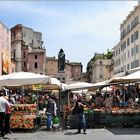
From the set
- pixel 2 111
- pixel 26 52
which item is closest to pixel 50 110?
pixel 2 111

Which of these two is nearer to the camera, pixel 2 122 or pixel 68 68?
pixel 2 122

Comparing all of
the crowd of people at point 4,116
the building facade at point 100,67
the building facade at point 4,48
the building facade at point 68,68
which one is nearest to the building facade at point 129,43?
the building facade at point 4,48

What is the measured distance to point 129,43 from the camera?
84.9 meters

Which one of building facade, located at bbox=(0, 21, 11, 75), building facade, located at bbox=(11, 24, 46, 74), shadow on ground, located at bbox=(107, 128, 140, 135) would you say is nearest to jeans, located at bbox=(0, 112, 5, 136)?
shadow on ground, located at bbox=(107, 128, 140, 135)

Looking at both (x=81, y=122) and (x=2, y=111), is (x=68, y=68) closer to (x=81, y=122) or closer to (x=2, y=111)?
(x=81, y=122)

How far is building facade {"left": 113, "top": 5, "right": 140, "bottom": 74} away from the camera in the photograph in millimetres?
76938

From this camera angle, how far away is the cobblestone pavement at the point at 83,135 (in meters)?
18.2

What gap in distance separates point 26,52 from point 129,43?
135 ft

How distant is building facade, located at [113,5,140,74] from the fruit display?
5570cm

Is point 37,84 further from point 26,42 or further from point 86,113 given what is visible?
point 26,42

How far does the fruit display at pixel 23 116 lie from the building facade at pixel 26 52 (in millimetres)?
92306

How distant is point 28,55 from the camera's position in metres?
120

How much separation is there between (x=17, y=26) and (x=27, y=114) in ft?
329

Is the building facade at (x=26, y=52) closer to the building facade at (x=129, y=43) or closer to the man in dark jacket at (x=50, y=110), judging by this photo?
the building facade at (x=129, y=43)
